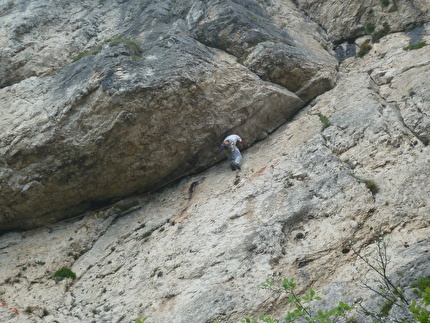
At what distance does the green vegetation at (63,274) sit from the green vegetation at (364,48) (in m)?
13.8

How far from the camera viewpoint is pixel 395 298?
6.34 meters

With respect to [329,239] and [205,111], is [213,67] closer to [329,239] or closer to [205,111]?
[205,111]

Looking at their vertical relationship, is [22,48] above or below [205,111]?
above

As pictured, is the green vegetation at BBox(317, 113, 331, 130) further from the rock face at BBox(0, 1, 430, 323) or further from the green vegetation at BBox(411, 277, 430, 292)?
the green vegetation at BBox(411, 277, 430, 292)

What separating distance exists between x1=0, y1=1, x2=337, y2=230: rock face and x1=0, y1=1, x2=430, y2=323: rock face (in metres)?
0.06

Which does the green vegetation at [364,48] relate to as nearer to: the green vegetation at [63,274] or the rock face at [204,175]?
the rock face at [204,175]

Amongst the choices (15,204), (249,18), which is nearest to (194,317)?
(15,204)

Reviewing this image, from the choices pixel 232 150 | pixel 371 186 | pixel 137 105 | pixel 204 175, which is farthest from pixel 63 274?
pixel 371 186

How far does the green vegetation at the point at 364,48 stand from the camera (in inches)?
667

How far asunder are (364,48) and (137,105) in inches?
390

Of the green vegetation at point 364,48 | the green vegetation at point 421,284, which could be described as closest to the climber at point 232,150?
the green vegetation at point 364,48

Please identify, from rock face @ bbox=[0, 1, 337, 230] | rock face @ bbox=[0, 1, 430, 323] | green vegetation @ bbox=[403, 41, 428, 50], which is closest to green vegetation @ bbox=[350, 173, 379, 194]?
rock face @ bbox=[0, 1, 430, 323]

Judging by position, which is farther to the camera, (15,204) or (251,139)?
(251,139)

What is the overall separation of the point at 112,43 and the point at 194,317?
1081cm
